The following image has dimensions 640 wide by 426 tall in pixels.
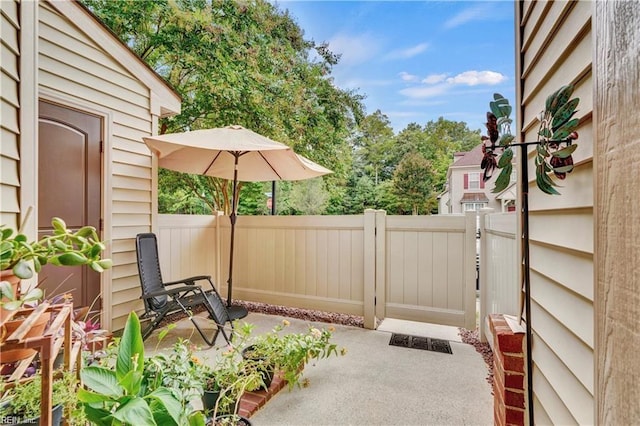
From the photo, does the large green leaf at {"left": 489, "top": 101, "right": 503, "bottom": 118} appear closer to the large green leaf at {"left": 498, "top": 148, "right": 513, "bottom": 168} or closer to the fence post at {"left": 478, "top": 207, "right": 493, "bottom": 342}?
the large green leaf at {"left": 498, "top": 148, "right": 513, "bottom": 168}

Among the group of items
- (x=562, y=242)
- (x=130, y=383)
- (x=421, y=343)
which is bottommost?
(x=421, y=343)

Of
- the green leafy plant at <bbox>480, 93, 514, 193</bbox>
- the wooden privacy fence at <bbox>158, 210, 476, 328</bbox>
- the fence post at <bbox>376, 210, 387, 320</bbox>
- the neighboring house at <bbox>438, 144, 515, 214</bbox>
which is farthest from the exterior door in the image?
the neighboring house at <bbox>438, 144, 515, 214</bbox>

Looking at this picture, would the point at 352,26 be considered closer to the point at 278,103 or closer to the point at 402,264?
the point at 278,103

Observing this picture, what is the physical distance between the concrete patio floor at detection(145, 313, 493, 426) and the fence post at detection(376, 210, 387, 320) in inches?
18.8

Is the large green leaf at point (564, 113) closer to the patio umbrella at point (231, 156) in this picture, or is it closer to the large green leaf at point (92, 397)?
the large green leaf at point (92, 397)

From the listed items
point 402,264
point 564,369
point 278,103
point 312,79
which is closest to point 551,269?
point 564,369

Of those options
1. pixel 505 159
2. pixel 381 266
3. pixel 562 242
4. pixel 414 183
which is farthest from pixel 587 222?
pixel 414 183

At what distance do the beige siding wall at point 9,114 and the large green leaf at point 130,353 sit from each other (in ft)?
3.08

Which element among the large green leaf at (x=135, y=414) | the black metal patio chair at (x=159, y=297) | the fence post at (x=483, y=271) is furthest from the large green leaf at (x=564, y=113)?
the black metal patio chair at (x=159, y=297)

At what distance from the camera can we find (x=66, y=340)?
1232 mm

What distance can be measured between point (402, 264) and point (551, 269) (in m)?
2.40

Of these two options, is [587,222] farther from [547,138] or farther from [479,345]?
[479,345]

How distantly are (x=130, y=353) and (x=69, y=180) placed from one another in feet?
8.14

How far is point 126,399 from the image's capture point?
947 mm
